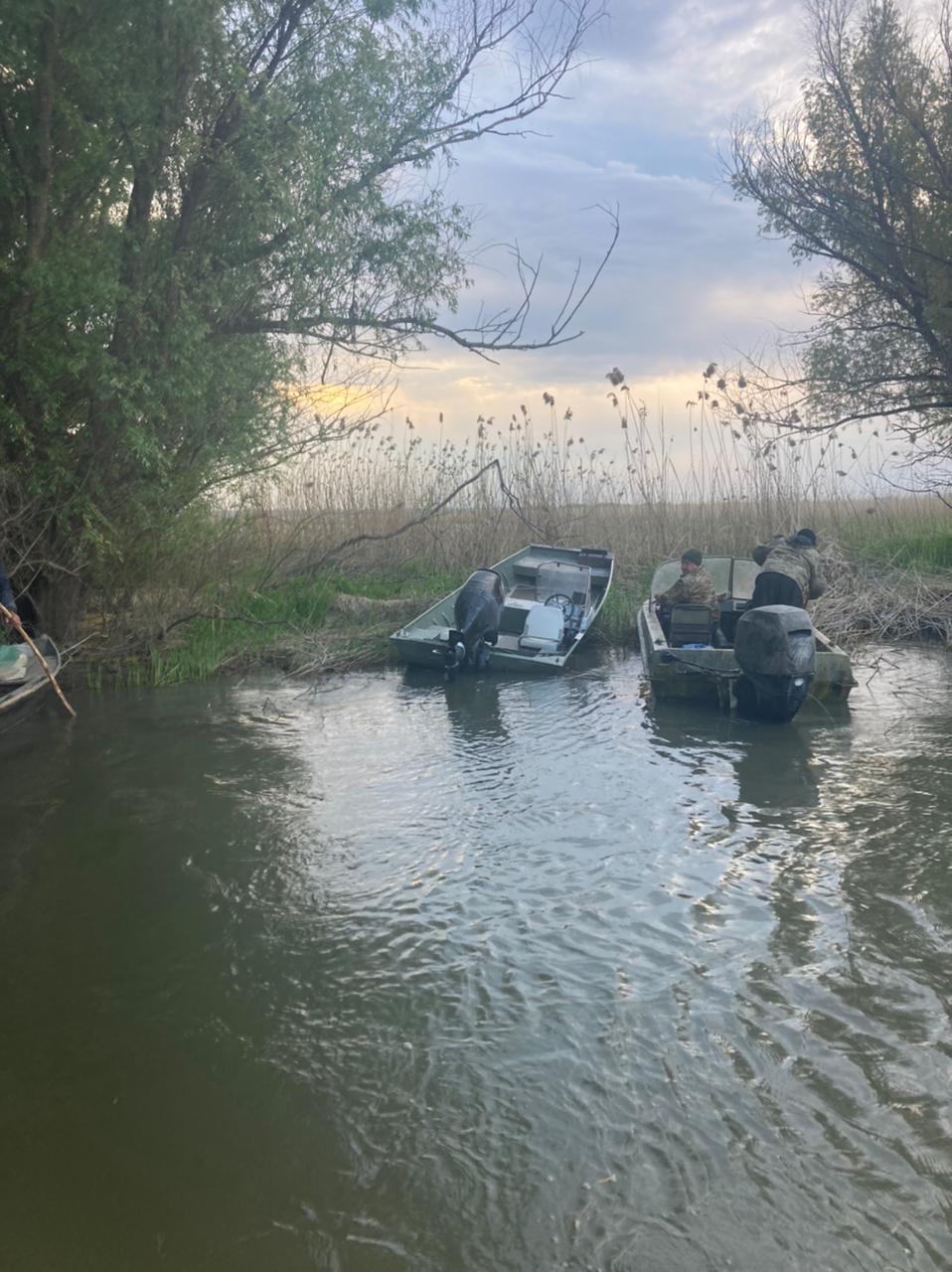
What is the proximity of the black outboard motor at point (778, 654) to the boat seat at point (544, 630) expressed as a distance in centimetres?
334

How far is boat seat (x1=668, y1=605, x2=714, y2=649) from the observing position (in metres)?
10.0

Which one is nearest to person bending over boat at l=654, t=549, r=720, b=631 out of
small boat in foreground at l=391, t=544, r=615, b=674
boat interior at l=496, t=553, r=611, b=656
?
small boat in foreground at l=391, t=544, r=615, b=674

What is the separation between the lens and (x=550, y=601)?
42.4 ft

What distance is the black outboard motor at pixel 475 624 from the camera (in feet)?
35.9

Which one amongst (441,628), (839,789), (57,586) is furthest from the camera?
(441,628)

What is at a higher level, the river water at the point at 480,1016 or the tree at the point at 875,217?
the tree at the point at 875,217

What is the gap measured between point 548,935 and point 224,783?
136 inches

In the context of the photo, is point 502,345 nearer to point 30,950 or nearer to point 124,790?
point 124,790

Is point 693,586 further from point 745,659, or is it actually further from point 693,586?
point 745,659

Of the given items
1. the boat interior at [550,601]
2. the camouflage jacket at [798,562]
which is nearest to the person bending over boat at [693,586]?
the camouflage jacket at [798,562]

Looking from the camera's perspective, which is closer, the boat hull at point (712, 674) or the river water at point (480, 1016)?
the river water at point (480, 1016)

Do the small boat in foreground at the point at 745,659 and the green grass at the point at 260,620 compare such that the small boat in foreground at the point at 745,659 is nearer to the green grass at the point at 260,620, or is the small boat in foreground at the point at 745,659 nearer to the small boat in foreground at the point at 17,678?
the green grass at the point at 260,620

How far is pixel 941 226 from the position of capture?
13789mm

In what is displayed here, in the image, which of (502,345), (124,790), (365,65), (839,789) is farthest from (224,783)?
(365,65)
